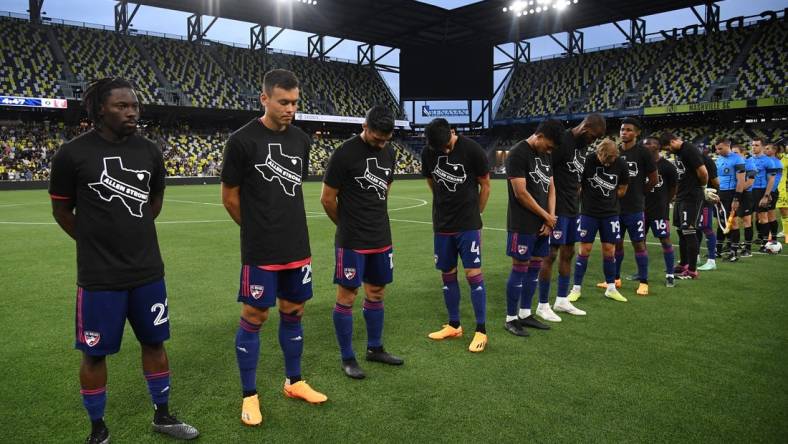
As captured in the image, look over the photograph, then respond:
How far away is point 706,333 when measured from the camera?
556 centimetres

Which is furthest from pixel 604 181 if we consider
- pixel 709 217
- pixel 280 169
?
pixel 280 169

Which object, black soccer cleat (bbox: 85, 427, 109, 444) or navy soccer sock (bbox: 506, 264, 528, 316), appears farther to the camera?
navy soccer sock (bbox: 506, 264, 528, 316)

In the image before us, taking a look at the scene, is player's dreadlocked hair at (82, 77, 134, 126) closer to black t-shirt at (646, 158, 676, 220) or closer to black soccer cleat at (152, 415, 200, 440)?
black soccer cleat at (152, 415, 200, 440)

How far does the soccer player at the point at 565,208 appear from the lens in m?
6.27

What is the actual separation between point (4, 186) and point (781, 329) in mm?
35781

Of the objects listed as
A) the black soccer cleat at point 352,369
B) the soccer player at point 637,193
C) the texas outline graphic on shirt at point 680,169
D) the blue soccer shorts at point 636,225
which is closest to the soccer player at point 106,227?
the black soccer cleat at point 352,369

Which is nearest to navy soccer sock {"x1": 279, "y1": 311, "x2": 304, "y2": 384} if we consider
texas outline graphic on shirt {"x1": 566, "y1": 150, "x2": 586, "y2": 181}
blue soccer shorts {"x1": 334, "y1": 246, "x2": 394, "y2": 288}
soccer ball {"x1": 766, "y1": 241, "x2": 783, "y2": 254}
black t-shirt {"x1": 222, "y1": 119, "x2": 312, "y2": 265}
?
black t-shirt {"x1": 222, "y1": 119, "x2": 312, "y2": 265}

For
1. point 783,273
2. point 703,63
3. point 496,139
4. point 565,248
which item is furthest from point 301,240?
point 496,139

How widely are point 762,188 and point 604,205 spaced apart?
21.6 ft

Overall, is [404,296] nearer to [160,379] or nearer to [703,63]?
[160,379]

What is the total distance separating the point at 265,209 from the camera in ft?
12.0

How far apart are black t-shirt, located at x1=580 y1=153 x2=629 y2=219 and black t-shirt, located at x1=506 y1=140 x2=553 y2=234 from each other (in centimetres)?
152

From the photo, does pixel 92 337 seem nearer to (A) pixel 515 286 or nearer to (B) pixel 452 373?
(B) pixel 452 373

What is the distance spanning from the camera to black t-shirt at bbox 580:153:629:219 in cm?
691
